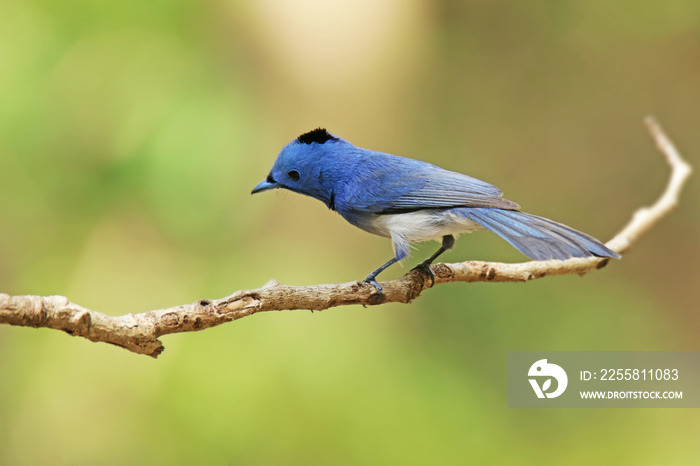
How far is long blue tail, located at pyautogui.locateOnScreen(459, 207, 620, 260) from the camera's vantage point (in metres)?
2.16

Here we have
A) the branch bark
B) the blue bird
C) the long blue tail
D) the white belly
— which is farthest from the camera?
the white belly

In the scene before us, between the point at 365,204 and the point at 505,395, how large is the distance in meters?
2.15

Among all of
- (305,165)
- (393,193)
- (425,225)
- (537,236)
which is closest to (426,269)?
(425,225)

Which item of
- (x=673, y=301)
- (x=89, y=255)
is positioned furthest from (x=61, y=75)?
(x=673, y=301)

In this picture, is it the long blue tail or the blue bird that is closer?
the long blue tail

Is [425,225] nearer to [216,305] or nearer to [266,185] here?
[266,185]

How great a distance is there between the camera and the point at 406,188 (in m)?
2.77

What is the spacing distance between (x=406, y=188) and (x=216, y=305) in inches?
44.9

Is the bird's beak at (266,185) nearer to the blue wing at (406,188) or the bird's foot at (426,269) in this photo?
the blue wing at (406,188)

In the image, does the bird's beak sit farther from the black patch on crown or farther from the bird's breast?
the bird's breast

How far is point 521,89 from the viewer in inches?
212

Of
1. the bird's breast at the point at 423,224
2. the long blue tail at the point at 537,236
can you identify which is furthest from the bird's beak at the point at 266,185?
the long blue tail at the point at 537,236

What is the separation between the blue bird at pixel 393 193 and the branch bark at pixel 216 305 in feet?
0.41

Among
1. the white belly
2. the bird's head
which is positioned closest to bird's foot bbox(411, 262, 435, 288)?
the white belly
